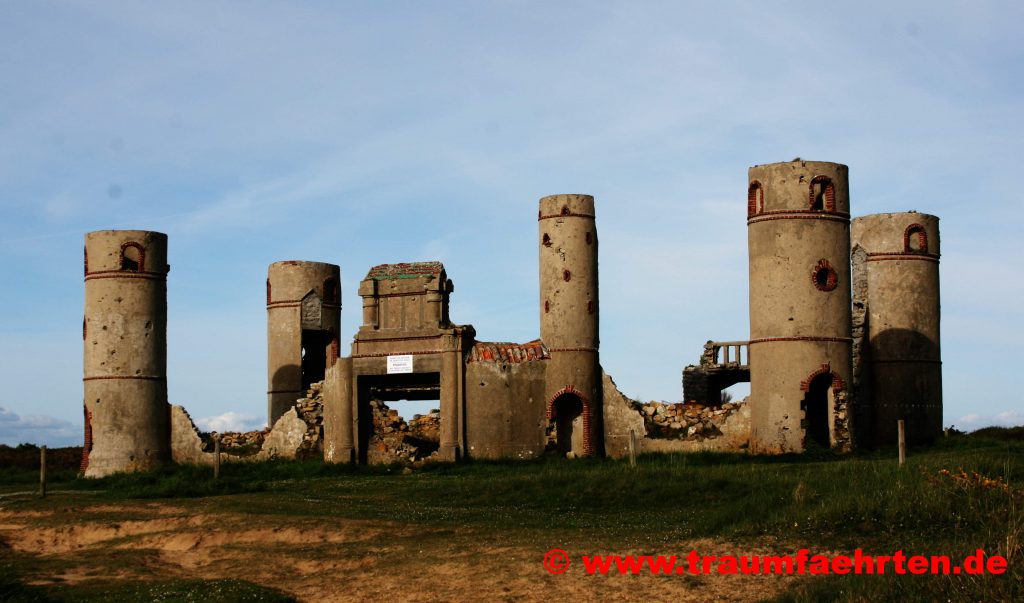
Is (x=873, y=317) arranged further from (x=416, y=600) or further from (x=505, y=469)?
(x=416, y=600)

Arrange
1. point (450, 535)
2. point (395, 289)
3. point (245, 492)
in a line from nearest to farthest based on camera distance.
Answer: point (450, 535)
point (245, 492)
point (395, 289)

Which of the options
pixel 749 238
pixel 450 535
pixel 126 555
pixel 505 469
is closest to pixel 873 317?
pixel 749 238

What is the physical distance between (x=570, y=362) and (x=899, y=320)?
10779 mm

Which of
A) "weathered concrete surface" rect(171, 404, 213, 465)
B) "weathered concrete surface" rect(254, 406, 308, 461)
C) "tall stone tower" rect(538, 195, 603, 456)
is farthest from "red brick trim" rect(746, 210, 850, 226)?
"weathered concrete surface" rect(171, 404, 213, 465)

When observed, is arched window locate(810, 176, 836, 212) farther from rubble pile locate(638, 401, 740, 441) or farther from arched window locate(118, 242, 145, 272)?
arched window locate(118, 242, 145, 272)

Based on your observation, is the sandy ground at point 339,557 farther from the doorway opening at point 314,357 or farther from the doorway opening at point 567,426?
the doorway opening at point 314,357

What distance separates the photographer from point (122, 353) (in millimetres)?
37500

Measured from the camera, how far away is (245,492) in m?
28.0

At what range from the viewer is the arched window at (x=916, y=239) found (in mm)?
39594

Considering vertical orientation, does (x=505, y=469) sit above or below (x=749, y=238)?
below

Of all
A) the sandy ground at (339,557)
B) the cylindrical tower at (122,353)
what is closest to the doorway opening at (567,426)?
the cylindrical tower at (122,353)

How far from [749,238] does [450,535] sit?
15938 mm

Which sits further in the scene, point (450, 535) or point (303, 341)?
point (303, 341)

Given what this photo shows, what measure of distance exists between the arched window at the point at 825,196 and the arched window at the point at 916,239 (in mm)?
7784
